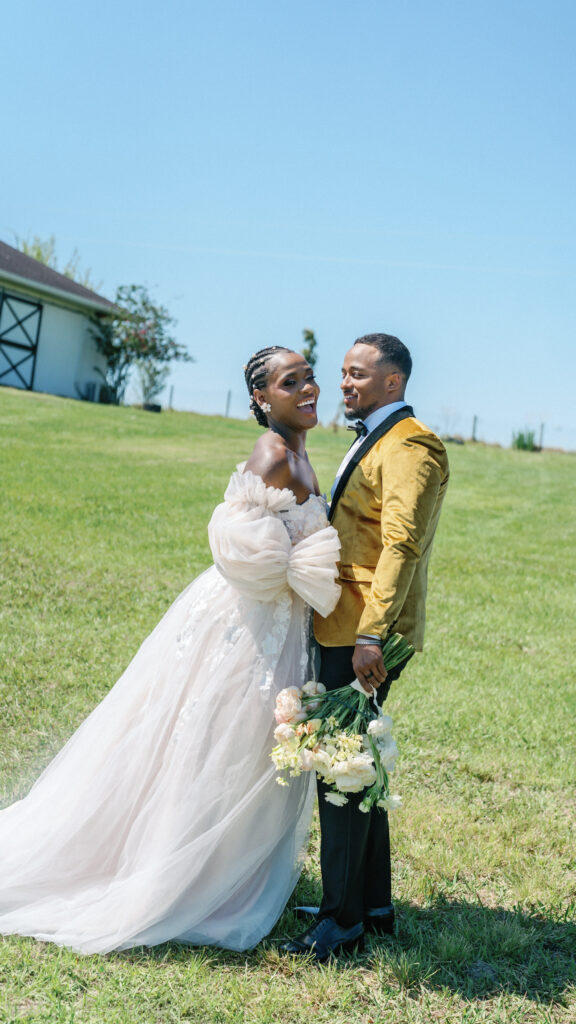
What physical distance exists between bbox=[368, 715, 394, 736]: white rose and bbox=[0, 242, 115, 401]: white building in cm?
2496

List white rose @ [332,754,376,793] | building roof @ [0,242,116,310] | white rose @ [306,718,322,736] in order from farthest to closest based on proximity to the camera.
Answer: building roof @ [0,242,116,310]
white rose @ [306,718,322,736]
white rose @ [332,754,376,793]

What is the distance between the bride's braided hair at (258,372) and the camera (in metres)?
3.65

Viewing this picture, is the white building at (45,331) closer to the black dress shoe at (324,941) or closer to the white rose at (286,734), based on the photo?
the white rose at (286,734)

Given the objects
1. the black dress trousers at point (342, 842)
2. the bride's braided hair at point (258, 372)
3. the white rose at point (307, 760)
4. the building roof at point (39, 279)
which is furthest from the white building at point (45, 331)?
the white rose at point (307, 760)

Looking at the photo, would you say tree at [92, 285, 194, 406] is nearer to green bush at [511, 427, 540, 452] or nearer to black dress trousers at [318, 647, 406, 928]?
green bush at [511, 427, 540, 452]

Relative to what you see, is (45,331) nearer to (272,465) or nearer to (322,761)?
(272,465)

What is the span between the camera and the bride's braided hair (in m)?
3.65

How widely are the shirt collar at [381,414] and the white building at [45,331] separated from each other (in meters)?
24.4

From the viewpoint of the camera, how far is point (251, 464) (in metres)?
3.60

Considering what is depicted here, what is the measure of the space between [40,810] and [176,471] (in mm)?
13246

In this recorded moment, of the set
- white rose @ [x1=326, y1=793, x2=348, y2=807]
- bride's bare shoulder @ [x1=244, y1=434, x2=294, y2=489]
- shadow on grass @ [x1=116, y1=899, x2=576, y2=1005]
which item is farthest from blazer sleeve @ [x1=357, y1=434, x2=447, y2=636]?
Result: shadow on grass @ [x1=116, y1=899, x2=576, y2=1005]

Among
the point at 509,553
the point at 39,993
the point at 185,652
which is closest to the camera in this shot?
the point at 39,993

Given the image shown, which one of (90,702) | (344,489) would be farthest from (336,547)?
(90,702)

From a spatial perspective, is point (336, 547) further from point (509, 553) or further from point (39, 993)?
point (509, 553)
